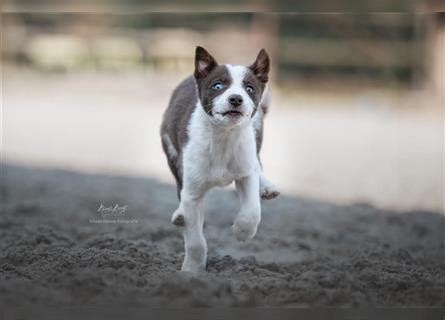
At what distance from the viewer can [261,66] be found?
267 centimetres

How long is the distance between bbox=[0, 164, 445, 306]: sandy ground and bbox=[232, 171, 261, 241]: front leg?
0.56 feet

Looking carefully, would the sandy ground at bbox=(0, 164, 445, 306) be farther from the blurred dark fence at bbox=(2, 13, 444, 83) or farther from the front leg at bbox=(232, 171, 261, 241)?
the blurred dark fence at bbox=(2, 13, 444, 83)

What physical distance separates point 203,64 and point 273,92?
22.1ft

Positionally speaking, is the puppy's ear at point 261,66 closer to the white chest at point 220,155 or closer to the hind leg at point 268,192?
the white chest at point 220,155

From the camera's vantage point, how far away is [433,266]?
3191 millimetres

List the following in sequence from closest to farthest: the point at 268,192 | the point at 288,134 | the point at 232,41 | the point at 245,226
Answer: the point at 245,226 < the point at 268,192 < the point at 288,134 < the point at 232,41

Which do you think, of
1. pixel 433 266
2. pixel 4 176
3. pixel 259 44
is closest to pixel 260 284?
pixel 433 266

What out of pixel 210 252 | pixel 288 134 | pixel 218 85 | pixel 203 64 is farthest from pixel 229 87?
pixel 288 134

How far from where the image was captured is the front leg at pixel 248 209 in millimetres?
2703

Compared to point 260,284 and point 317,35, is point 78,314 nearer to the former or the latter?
point 260,284

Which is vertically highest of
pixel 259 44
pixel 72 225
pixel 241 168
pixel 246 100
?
pixel 259 44

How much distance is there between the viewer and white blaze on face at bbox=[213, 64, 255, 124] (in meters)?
2.49

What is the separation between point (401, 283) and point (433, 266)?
2.14ft

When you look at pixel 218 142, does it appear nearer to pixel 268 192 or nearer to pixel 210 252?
pixel 268 192
